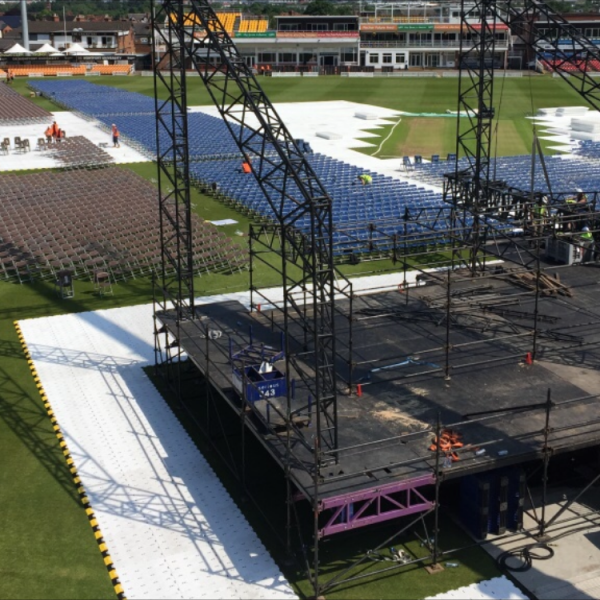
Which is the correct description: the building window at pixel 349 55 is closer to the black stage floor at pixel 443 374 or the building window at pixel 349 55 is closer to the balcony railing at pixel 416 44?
the balcony railing at pixel 416 44

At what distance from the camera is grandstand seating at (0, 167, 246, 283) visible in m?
31.8

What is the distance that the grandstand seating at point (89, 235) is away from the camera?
104ft

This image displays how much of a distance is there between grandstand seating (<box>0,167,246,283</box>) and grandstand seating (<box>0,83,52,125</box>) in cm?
2955

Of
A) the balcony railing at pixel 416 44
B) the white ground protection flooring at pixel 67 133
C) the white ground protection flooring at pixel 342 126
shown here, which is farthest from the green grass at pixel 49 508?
the balcony railing at pixel 416 44

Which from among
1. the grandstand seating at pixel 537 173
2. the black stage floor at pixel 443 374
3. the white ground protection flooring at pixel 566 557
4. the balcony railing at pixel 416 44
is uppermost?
the balcony railing at pixel 416 44

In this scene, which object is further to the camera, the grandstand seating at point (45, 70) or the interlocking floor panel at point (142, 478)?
the grandstand seating at point (45, 70)

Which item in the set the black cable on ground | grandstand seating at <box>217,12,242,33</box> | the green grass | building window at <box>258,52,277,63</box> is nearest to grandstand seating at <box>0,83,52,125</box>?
the green grass

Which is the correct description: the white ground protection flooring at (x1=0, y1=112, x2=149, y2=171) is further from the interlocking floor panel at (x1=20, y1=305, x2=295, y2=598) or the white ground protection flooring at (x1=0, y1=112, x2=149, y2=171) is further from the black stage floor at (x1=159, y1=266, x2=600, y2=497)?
the black stage floor at (x1=159, y1=266, x2=600, y2=497)

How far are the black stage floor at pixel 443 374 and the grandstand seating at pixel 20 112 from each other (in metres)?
51.7

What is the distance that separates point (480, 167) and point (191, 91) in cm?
7229

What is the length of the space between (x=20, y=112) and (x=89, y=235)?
4313 centimetres

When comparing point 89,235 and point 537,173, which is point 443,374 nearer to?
point 89,235

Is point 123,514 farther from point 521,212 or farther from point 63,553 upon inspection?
point 521,212

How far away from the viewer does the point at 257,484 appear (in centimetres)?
1825
